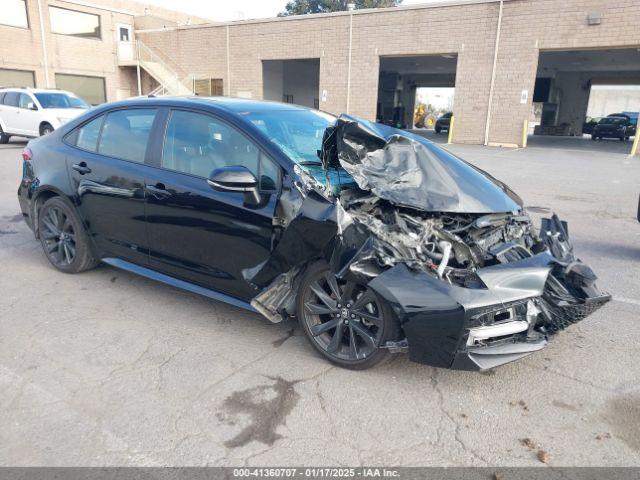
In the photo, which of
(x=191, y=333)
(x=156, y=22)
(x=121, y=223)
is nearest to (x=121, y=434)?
(x=191, y=333)

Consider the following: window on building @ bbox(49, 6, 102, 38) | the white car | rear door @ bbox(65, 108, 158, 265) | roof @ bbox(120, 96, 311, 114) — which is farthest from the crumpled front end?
window on building @ bbox(49, 6, 102, 38)

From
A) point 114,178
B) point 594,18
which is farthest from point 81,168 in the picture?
point 594,18

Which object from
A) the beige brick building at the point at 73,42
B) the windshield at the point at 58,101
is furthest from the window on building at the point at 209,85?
the windshield at the point at 58,101

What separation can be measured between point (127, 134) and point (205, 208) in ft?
4.21

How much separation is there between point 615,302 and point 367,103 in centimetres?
2224

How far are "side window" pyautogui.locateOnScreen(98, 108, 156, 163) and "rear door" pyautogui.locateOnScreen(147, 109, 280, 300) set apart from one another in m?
0.25

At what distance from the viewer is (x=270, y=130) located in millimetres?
3814

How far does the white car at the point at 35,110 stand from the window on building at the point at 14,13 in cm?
1251

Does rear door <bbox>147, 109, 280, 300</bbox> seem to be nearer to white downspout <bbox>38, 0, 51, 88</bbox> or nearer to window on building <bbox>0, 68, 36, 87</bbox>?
window on building <bbox>0, 68, 36, 87</bbox>

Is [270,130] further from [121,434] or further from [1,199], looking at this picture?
[1,199]

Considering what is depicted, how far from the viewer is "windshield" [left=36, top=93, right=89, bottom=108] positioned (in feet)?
55.4

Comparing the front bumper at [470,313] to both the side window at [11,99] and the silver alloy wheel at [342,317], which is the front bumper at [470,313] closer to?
the silver alloy wheel at [342,317]

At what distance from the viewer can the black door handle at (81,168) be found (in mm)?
4629

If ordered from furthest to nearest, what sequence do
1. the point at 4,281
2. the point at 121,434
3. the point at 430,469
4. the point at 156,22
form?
the point at 156,22 < the point at 4,281 < the point at 121,434 < the point at 430,469
